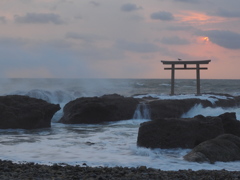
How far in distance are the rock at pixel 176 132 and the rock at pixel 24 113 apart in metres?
6.62

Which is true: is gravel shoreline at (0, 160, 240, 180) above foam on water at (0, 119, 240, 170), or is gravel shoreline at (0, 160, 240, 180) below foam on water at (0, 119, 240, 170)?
above

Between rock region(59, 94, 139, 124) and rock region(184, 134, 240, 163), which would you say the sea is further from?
rock region(59, 94, 139, 124)

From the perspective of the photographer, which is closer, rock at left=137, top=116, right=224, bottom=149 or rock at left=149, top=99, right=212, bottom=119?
rock at left=137, top=116, right=224, bottom=149

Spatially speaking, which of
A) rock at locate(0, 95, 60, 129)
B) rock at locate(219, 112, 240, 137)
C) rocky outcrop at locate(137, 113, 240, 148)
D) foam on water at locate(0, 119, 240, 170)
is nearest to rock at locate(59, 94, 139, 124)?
rock at locate(0, 95, 60, 129)

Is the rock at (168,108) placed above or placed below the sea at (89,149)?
above

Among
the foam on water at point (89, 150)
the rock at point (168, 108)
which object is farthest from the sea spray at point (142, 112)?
the foam on water at point (89, 150)

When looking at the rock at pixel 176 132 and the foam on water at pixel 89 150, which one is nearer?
the foam on water at pixel 89 150

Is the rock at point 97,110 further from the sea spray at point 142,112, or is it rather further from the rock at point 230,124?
the rock at point 230,124

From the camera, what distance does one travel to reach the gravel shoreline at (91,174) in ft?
25.6

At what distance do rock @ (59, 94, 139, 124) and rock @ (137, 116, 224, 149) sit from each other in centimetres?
772

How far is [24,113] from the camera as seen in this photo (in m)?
18.2

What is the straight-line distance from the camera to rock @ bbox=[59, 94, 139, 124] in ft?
68.3

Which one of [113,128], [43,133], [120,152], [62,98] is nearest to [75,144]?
[120,152]

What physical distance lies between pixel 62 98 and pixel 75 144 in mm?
15807
